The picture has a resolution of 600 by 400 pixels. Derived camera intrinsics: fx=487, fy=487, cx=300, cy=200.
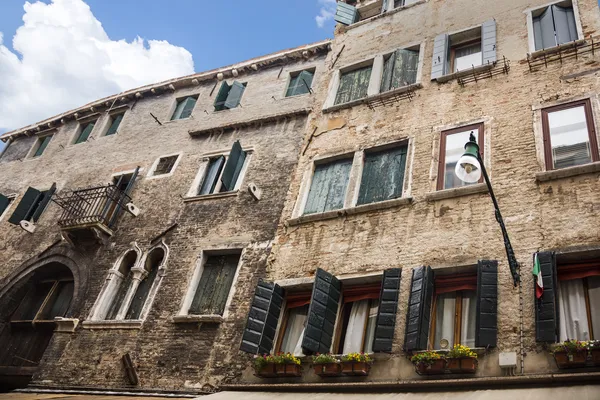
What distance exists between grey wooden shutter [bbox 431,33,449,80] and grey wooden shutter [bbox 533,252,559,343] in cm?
574

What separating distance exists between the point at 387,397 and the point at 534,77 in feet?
23.2

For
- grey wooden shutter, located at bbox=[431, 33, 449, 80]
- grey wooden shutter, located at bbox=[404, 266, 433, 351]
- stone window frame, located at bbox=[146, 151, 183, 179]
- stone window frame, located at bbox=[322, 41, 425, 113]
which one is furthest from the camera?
stone window frame, located at bbox=[146, 151, 183, 179]

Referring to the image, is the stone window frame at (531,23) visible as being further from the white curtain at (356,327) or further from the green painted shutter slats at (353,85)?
the white curtain at (356,327)

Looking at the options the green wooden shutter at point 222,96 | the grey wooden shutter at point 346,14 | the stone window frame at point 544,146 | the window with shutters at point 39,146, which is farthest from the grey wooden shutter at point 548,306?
the window with shutters at point 39,146

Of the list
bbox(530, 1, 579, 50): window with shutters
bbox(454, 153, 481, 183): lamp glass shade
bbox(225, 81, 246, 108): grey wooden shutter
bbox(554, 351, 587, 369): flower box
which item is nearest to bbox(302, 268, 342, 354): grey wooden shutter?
bbox(454, 153, 481, 183): lamp glass shade

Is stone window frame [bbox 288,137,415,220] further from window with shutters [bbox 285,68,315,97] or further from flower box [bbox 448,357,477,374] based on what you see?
window with shutters [bbox 285,68,315,97]

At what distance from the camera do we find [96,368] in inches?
420

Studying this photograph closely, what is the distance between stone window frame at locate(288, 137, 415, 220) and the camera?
31.2 ft

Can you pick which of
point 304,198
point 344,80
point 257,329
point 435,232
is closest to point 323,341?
point 257,329

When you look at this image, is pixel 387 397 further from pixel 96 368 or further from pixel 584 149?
pixel 96 368

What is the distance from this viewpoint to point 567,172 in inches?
311

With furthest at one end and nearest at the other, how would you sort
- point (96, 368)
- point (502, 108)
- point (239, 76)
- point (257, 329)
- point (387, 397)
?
1. point (239, 76)
2. point (96, 368)
3. point (502, 108)
4. point (257, 329)
5. point (387, 397)

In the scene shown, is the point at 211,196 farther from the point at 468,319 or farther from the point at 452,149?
the point at 468,319

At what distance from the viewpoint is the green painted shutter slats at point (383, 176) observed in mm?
9844
